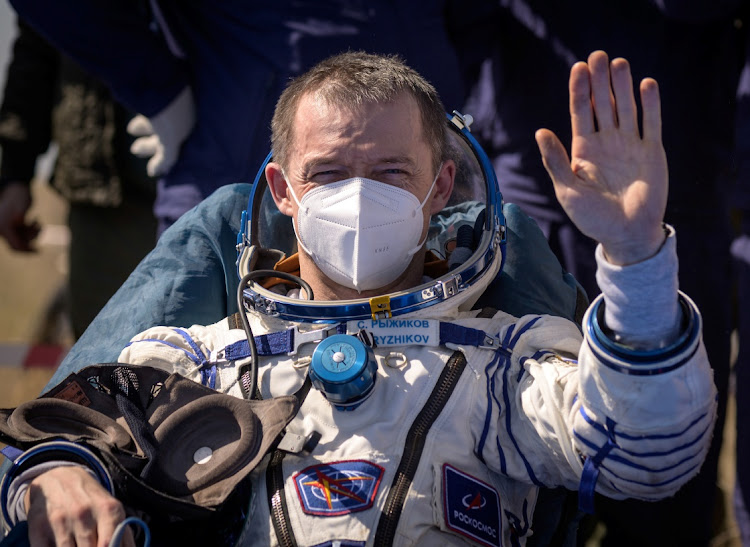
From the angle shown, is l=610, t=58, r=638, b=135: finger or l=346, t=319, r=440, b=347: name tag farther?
l=346, t=319, r=440, b=347: name tag

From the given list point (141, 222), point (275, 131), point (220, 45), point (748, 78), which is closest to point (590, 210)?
point (275, 131)

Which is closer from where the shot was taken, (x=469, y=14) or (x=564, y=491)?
(x=564, y=491)

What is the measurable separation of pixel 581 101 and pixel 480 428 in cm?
76

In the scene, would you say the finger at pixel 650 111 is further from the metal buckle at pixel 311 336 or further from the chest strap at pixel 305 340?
the metal buckle at pixel 311 336

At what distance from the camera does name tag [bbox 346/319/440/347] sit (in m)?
2.06

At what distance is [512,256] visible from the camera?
99.8 inches

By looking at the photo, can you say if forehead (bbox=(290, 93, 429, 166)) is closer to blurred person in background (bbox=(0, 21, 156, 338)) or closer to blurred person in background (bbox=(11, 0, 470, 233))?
blurred person in background (bbox=(11, 0, 470, 233))

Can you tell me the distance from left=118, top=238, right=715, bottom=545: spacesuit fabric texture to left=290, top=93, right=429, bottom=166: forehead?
0.42m

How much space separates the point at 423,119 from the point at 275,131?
469 millimetres

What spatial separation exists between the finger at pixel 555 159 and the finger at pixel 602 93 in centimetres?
11

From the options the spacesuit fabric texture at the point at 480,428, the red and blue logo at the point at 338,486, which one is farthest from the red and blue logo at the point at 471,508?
the red and blue logo at the point at 338,486

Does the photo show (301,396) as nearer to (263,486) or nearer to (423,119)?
(263,486)

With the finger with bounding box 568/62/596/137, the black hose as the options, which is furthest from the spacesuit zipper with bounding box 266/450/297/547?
the finger with bounding box 568/62/596/137

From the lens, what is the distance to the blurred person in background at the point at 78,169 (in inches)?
157
